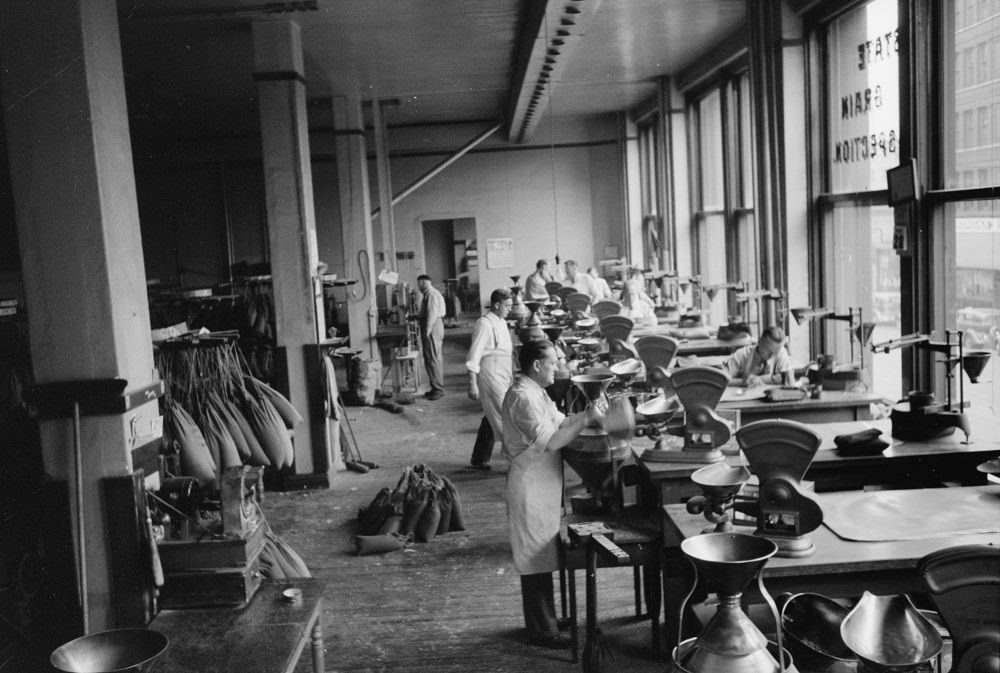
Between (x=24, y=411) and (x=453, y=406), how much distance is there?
6.40 metres

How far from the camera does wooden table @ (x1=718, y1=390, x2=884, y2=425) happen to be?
5.73 meters

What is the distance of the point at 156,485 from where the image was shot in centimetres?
422

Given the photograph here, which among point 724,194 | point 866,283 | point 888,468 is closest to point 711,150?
point 724,194

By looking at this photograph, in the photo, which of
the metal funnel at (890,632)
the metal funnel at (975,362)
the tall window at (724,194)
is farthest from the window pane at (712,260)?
the metal funnel at (890,632)

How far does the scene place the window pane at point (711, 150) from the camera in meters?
12.1

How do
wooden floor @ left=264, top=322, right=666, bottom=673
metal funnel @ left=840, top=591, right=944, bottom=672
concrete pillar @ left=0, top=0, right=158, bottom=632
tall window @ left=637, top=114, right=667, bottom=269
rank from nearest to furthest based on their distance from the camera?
1. metal funnel @ left=840, top=591, right=944, bottom=672
2. concrete pillar @ left=0, top=0, right=158, bottom=632
3. wooden floor @ left=264, top=322, right=666, bottom=673
4. tall window @ left=637, top=114, right=667, bottom=269

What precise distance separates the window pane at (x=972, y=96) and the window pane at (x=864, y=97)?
0.66 meters

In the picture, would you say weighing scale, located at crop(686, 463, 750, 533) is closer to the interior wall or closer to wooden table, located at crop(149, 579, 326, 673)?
wooden table, located at crop(149, 579, 326, 673)

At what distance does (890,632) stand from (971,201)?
4106 mm

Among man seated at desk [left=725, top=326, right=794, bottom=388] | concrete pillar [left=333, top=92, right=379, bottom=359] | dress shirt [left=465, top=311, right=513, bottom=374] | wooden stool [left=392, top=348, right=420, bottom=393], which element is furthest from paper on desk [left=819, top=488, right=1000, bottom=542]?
concrete pillar [left=333, top=92, right=379, bottom=359]

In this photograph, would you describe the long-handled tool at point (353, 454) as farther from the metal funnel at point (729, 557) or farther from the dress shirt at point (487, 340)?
the metal funnel at point (729, 557)

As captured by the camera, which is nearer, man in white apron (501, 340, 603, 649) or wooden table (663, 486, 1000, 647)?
wooden table (663, 486, 1000, 647)

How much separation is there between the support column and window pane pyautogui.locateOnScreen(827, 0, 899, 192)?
14.4 ft

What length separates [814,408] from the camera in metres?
5.76
